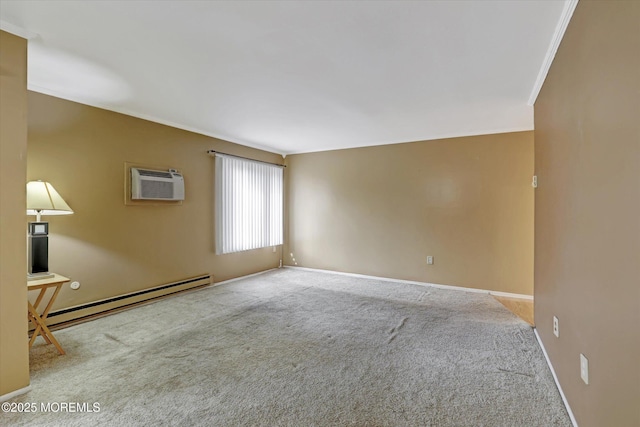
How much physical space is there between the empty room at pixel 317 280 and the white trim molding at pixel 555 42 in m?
0.01

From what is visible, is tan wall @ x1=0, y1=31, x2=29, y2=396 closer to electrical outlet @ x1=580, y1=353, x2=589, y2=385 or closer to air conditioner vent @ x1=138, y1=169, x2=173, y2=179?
air conditioner vent @ x1=138, y1=169, x2=173, y2=179

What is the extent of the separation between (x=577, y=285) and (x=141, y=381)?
2.82 meters

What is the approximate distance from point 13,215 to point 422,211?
4706mm

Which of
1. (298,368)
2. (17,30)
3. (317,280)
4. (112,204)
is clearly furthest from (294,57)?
(317,280)

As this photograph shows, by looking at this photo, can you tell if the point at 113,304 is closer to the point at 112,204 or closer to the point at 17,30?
the point at 112,204

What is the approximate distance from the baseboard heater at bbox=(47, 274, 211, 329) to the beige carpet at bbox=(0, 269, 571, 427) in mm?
125

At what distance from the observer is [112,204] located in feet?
11.6

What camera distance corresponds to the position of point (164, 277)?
4078 millimetres

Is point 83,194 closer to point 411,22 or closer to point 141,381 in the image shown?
point 141,381

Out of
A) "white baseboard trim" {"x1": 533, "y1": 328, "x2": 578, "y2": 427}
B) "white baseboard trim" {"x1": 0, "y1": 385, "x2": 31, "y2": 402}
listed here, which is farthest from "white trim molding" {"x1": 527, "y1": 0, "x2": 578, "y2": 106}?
"white baseboard trim" {"x1": 0, "y1": 385, "x2": 31, "y2": 402}

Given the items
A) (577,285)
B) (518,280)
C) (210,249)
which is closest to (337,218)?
(210,249)

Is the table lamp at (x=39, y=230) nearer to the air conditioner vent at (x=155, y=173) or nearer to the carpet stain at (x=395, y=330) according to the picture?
the air conditioner vent at (x=155, y=173)

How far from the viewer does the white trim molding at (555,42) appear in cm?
172

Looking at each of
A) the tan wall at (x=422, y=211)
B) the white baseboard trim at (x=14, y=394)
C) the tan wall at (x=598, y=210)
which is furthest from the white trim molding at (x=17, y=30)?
the tan wall at (x=422, y=211)
